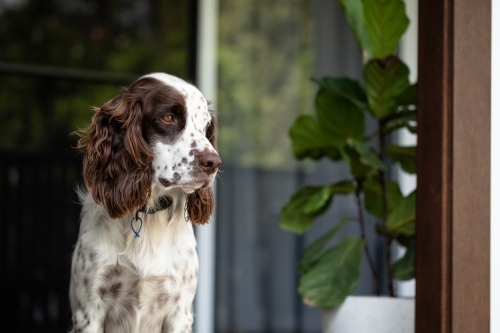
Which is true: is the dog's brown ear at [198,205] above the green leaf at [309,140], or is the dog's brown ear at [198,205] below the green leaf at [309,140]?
below

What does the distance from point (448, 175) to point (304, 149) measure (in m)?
1.05

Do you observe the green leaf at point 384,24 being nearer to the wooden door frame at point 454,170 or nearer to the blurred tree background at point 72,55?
the wooden door frame at point 454,170

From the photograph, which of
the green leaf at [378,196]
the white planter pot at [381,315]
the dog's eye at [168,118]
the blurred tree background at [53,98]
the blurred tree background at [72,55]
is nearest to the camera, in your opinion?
the dog's eye at [168,118]

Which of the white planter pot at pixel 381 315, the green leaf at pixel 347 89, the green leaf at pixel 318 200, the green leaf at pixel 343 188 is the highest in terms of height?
the green leaf at pixel 347 89

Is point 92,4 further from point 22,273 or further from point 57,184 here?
point 22,273

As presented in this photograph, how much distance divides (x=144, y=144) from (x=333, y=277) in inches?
48.5

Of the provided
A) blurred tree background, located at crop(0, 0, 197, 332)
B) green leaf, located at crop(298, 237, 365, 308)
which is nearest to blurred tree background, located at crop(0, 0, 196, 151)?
blurred tree background, located at crop(0, 0, 197, 332)

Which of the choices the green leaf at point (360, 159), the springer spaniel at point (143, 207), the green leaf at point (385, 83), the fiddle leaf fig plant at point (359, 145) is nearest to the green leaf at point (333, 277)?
the fiddle leaf fig plant at point (359, 145)

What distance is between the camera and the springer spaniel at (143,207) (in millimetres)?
2164

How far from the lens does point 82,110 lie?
4.63 m

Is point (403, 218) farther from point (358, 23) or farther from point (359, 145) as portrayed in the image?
point (358, 23)

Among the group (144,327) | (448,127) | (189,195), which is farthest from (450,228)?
(144,327)

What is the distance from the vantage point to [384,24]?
3.04 m

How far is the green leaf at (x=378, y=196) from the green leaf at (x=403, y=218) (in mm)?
176
